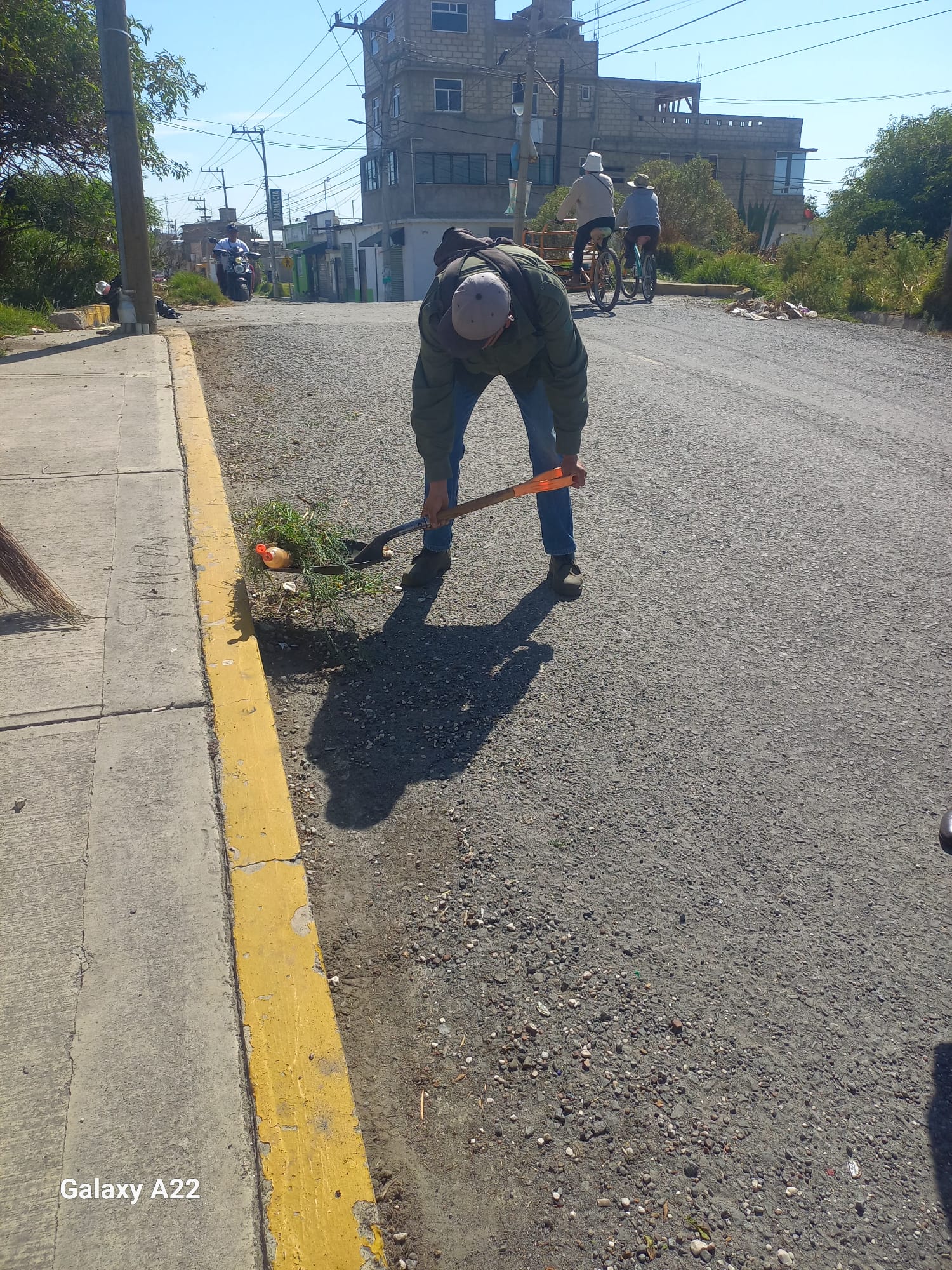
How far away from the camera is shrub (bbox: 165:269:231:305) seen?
17.3 metres

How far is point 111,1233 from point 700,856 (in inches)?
67.2

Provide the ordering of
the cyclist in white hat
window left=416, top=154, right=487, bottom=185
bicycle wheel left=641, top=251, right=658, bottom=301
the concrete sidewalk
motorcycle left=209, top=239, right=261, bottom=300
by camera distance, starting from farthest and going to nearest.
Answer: window left=416, top=154, right=487, bottom=185, motorcycle left=209, top=239, right=261, bottom=300, bicycle wheel left=641, top=251, right=658, bottom=301, the cyclist in white hat, the concrete sidewalk

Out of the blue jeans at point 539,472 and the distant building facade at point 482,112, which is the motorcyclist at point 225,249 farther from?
the distant building facade at point 482,112

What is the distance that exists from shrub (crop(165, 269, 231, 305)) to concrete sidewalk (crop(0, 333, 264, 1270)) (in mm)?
14587

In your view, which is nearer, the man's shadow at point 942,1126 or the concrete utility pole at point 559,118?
the man's shadow at point 942,1126

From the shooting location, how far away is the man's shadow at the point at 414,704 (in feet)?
9.95

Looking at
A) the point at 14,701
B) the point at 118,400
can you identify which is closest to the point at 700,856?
the point at 14,701

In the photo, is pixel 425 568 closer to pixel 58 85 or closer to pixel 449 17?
pixel 58 85

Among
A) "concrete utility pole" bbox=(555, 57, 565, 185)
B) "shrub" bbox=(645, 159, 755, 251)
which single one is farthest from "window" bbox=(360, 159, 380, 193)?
"shrub" bbox=(645, 159, 755, 251)

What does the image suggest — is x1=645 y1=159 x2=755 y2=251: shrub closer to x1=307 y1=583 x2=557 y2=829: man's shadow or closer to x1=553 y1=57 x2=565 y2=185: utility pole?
x1=553 y1=57 x2=565 y2=185: utility pole

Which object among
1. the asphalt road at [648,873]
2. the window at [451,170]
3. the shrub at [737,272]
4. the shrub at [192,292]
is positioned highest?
the window at [451,170]

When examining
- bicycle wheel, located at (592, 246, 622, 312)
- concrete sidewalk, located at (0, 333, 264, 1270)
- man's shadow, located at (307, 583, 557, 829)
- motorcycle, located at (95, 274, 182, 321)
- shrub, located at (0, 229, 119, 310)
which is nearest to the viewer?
concrete sidewalk, located at (0, 333, 264, 1270)

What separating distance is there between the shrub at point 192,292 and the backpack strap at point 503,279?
14.8m

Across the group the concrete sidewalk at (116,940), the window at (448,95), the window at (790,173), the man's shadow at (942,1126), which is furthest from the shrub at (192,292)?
the window at (790,173)
